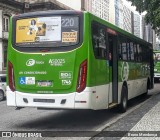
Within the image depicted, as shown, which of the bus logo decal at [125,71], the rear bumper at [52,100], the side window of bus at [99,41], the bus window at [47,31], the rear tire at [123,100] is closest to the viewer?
the rear bumper at [52,100]

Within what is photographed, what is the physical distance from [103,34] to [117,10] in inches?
2827

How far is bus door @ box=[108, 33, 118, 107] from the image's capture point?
38.1ft

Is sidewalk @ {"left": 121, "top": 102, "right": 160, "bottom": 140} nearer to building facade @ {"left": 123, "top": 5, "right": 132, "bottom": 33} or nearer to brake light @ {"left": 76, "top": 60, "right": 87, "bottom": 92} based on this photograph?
brake light @ {"left": 76, "top": 60, "right": 87, "bottom": 92}

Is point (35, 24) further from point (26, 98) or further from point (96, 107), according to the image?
point (96, 107)

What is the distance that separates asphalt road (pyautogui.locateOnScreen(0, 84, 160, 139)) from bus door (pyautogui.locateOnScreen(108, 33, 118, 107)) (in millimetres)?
661

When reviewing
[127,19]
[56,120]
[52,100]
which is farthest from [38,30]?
[127,19]

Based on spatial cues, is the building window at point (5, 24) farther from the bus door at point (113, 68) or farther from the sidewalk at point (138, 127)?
the sidewalk at point (138, 127)

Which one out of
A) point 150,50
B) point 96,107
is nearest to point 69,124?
point 96,107

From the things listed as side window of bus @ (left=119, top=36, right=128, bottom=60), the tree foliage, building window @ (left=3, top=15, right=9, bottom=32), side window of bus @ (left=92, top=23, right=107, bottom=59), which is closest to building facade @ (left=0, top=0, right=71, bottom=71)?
building window @ (left=3, top=15, right=9, bottom=32)

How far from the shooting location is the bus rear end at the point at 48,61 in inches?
371

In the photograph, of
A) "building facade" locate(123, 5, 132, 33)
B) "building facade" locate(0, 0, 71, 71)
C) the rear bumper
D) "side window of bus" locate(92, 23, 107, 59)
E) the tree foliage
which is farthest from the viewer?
"building facade" locate(123, 5, 132, 33)

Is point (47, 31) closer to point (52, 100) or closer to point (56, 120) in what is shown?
point (52, 100)

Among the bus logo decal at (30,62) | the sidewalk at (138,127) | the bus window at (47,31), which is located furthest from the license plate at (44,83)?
the sidewalk at (138,127)

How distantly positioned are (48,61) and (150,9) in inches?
420
